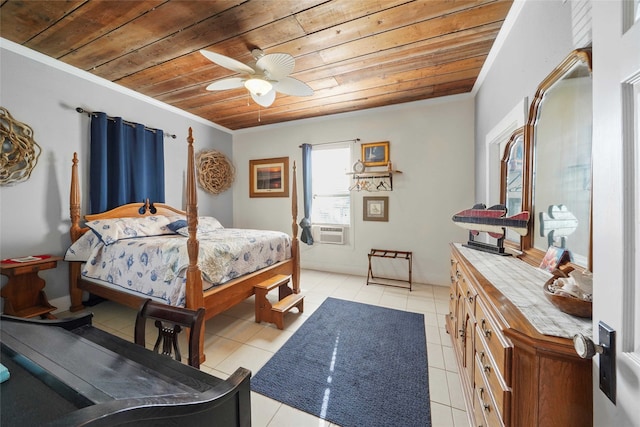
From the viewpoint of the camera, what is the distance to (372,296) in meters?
3.00

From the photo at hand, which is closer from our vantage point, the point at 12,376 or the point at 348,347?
the point at 12,376

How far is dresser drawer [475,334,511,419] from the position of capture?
771mm

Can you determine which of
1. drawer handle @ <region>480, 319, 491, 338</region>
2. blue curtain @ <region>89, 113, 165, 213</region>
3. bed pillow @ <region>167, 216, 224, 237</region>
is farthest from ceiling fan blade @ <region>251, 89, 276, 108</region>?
drawer handle @ <region>480, 319, 491, 338</region>

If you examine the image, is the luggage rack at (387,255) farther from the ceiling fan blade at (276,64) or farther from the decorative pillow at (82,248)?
the decorative pillow at (82,248)

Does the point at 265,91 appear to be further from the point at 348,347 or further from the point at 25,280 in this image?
the point at 25,280

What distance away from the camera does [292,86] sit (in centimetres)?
218

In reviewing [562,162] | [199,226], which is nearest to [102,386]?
[562,162]

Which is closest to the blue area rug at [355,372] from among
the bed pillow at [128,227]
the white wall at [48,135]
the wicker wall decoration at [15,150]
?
the bed pillow at [128,227]

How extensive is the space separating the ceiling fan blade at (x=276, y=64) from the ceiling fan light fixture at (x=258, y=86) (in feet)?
→ 0.23

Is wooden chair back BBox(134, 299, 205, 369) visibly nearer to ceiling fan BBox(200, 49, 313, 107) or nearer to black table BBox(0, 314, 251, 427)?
black table BBox(0, 314, 251, 427)

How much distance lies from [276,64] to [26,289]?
3.12 m

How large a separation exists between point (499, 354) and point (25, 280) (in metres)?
3.68

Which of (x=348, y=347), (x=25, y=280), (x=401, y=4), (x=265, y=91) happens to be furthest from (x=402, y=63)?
(x=25, y=280)

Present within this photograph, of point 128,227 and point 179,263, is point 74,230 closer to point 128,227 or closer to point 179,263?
point 128,227
